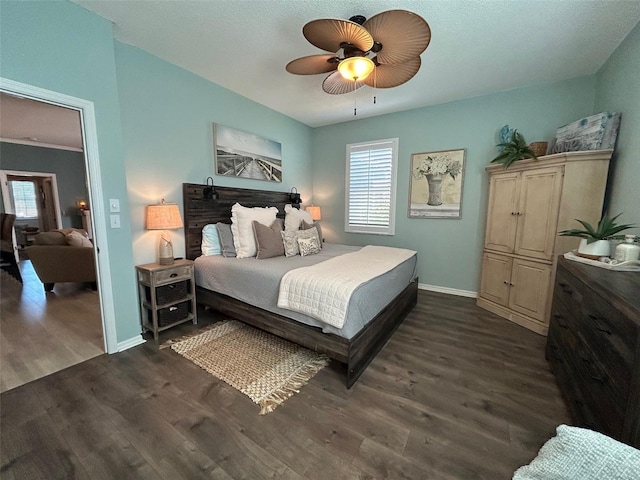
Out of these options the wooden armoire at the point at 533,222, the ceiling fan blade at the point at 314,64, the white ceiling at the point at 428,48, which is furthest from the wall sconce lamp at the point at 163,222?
the wooden armoire at the point at 533,222

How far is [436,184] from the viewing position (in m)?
3.82

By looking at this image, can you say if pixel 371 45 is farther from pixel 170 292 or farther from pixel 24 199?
pixel 24 199

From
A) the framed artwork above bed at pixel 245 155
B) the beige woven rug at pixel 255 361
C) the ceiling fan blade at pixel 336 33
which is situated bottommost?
the beige woven rug at pixel 255 361

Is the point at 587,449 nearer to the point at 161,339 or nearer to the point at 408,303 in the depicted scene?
the point at 408,303

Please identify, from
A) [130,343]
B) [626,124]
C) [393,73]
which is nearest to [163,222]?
[130,343]

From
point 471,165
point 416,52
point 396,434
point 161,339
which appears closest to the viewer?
point 396,434

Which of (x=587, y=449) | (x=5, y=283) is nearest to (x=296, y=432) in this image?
(x=587, y=449)

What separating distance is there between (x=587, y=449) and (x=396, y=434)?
3.76ft

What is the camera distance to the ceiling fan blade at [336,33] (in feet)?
5.06

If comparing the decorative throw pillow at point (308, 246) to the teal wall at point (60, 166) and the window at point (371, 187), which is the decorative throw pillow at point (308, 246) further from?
the teal wall at point (60, 166)

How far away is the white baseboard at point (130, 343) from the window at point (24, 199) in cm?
621

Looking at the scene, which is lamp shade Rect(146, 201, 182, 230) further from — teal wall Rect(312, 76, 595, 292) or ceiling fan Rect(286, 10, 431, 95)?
teal wall Rect(312, 76, 595, 292)

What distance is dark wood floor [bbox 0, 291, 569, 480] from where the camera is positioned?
4.25 feet

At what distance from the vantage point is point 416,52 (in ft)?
5.91
